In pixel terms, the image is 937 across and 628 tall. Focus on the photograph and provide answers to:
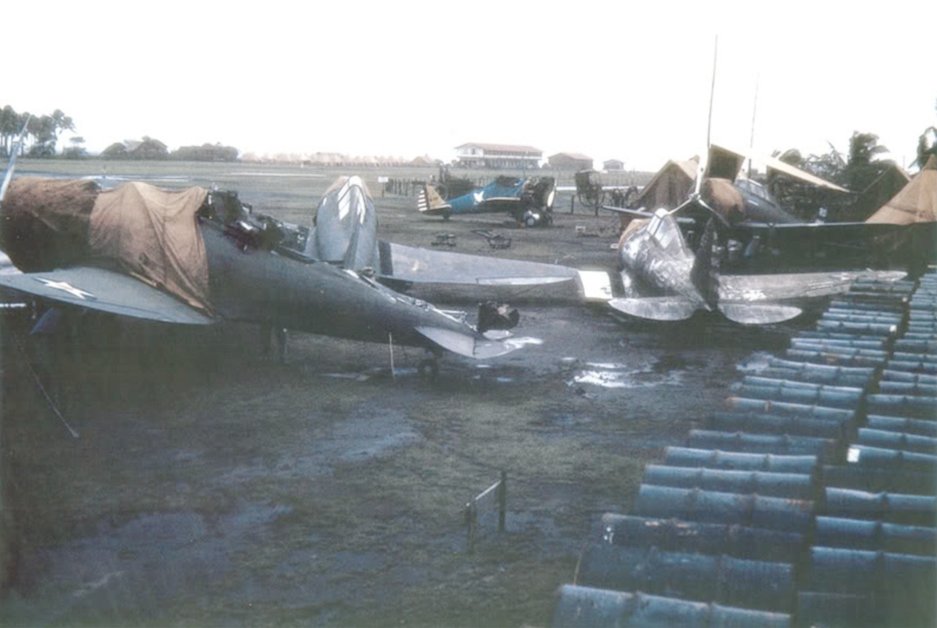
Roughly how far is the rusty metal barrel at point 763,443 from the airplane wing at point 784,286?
11.9m

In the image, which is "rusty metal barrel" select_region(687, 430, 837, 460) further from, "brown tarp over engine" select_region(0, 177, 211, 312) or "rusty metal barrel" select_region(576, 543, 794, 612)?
"brown tarp over engine" select_region(0, 177, 211, 312)

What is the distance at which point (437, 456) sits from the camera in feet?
34.4

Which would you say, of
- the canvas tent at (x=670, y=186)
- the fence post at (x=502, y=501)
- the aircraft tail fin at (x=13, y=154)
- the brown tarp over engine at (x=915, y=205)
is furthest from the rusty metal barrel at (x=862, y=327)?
the canvas tent at (x=670, y=186)

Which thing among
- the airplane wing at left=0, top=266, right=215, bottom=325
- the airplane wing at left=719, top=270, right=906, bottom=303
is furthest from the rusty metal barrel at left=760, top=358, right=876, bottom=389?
the airplane wing at left=719, top=270, right=906, bottom=303

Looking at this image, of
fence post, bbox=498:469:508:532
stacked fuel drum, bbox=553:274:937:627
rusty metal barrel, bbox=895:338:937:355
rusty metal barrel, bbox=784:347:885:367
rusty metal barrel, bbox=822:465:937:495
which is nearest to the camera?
stacked fuel drum, bbox=553:274:937:627

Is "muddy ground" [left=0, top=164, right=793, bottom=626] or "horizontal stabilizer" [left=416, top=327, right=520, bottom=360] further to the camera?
"horizontal stabilizer" [left=416, top=327, right=520, bottom=360]

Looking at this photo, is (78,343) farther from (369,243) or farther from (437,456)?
(437,456)

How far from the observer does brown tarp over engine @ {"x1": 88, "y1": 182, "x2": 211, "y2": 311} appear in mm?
14258

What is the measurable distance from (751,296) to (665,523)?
14943 mm

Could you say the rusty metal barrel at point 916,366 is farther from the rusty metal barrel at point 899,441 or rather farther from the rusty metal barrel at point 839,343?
the rusty metal barrel at point 899,441

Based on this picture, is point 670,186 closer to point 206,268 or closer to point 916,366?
point 206,268

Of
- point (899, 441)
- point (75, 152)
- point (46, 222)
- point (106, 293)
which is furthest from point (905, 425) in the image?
point (75, 152)

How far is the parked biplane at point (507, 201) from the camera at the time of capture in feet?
148

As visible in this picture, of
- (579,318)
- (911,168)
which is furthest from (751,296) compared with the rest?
(911,168)
